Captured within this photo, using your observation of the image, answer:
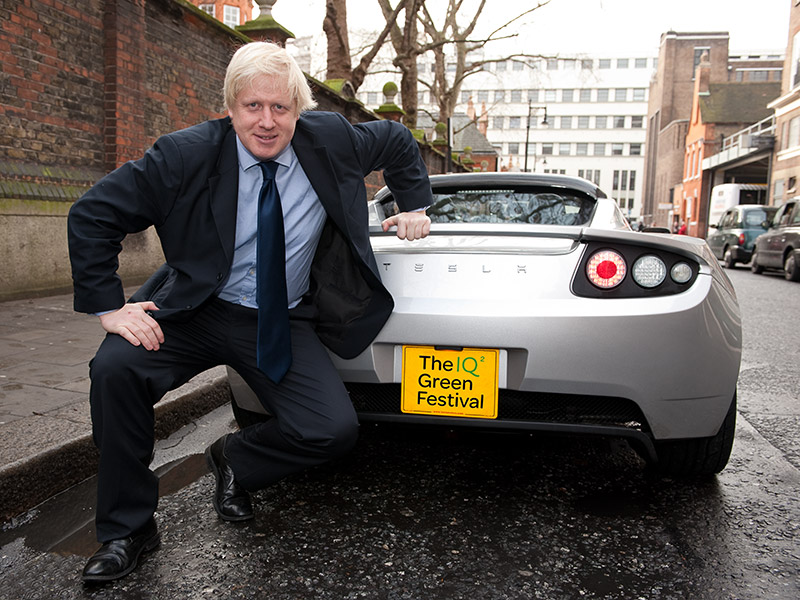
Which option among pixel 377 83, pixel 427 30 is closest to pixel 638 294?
pixel 427 30

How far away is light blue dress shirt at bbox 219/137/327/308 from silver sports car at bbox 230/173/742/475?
382mm

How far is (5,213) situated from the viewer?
6.76 meters

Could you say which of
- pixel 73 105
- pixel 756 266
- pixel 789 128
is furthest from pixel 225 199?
pixel 789 128

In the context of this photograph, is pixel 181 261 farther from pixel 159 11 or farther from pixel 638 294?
pixel 159 11

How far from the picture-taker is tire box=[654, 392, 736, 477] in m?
2.80

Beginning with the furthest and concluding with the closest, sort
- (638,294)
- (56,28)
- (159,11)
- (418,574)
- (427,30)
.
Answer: (427,30)
(159,11)
(56,28)
(638,294)
(418,574)

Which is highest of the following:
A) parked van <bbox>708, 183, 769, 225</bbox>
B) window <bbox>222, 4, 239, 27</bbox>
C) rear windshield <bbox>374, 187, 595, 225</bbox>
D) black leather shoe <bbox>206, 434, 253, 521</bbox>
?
window <bbox>222, 4, 239, 27</bbox>

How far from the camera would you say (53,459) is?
9.27 ft

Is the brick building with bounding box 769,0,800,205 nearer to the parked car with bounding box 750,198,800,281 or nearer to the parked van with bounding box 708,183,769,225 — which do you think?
the parked van with bounding box 708,183,769,225

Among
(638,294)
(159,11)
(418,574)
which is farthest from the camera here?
(159,11)

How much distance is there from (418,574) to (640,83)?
102m

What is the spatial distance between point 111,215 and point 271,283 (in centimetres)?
53

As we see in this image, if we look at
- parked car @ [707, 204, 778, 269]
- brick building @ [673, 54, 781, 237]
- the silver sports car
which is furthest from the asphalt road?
brick building @ [673, 54, 781, 237]

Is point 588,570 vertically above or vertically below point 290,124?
below
